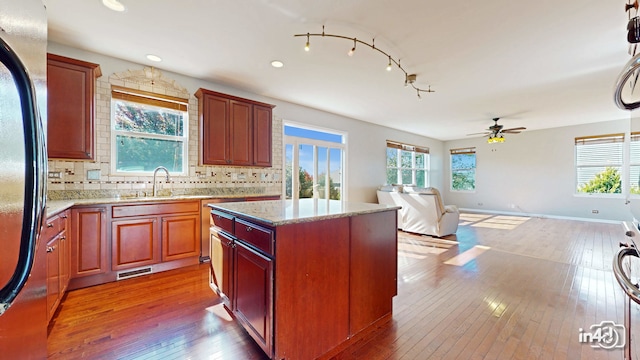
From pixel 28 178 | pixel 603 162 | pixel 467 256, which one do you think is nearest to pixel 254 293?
pixel 28 178

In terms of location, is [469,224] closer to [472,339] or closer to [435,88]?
[435,88]

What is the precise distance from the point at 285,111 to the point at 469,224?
201 inches

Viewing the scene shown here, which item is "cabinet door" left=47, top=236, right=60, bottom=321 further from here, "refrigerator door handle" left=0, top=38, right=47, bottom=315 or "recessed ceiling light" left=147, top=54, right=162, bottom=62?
"recessed ceiling light" left=147, top=54, right=162, bottom=62

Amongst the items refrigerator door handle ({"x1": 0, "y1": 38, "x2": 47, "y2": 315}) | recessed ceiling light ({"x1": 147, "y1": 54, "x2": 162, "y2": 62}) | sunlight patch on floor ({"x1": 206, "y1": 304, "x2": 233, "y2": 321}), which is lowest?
sunlight patch on floor ({"x1": 206, "y1": 304, "x2": 233, "y2": 321})

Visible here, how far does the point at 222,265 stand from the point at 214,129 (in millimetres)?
2242

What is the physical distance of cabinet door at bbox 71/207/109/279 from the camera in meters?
2.46

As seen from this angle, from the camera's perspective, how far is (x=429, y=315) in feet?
6.98

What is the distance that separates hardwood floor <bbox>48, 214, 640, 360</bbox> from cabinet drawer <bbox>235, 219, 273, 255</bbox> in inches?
28.7

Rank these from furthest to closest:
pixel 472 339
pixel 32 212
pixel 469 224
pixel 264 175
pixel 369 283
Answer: pixel 469 224, pixel 264 175, pixel 369 283, pixel 472 339, pixel 32 212

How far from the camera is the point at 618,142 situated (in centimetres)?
620

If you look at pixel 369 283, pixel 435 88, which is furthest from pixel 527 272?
pixel 435 88

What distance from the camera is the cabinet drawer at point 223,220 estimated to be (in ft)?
6.35

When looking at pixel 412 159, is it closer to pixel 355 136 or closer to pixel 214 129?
pixel 355 136

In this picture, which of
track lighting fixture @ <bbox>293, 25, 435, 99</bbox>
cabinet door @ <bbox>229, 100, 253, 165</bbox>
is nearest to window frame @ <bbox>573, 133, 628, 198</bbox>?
track lighting fixture @ <bbox>293, 25, 435, 99</bbox>
